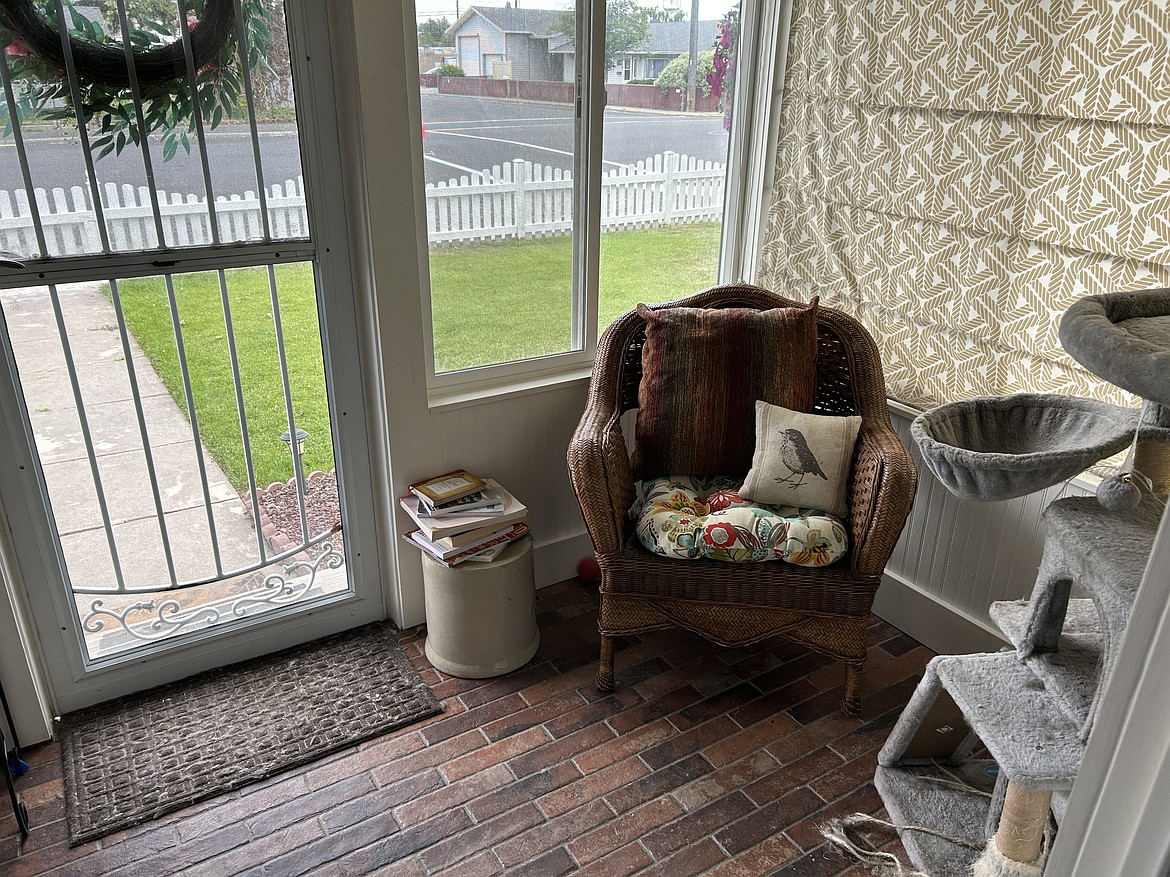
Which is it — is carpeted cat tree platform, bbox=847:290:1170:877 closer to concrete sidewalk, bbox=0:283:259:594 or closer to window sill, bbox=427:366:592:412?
window sill, bbox=427:366:592:412

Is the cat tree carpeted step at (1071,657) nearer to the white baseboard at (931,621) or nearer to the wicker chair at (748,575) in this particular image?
the wicker chair at (748,575)

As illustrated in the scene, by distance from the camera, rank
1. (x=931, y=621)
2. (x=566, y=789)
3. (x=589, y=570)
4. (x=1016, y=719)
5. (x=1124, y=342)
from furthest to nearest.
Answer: (x=589, y=570) → (x=931, y=621) → (x=566, y=789) → (x=1016, y=719) → (x=1124, y=342)

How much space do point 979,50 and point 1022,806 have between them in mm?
1742

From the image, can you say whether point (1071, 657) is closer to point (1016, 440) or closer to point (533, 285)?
point (1016, 440)

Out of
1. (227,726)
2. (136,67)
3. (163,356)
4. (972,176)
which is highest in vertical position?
(136,67)

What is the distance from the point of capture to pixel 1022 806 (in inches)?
60.8

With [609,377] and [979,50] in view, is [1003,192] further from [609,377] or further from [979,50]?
[609,377]

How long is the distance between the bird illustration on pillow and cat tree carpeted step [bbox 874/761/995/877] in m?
0.72

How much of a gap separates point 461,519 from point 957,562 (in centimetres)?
139

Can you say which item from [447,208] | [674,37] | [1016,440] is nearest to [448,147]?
[447,208]

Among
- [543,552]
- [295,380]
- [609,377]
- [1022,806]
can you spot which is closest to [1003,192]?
[609,377]

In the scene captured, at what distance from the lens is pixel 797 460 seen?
2.25 meters

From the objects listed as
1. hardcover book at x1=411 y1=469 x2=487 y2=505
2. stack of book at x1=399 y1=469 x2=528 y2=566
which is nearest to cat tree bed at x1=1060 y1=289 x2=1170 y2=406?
stack of book at x1=399 y1=469 x2=528 y2=566

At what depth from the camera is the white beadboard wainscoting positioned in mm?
2238
